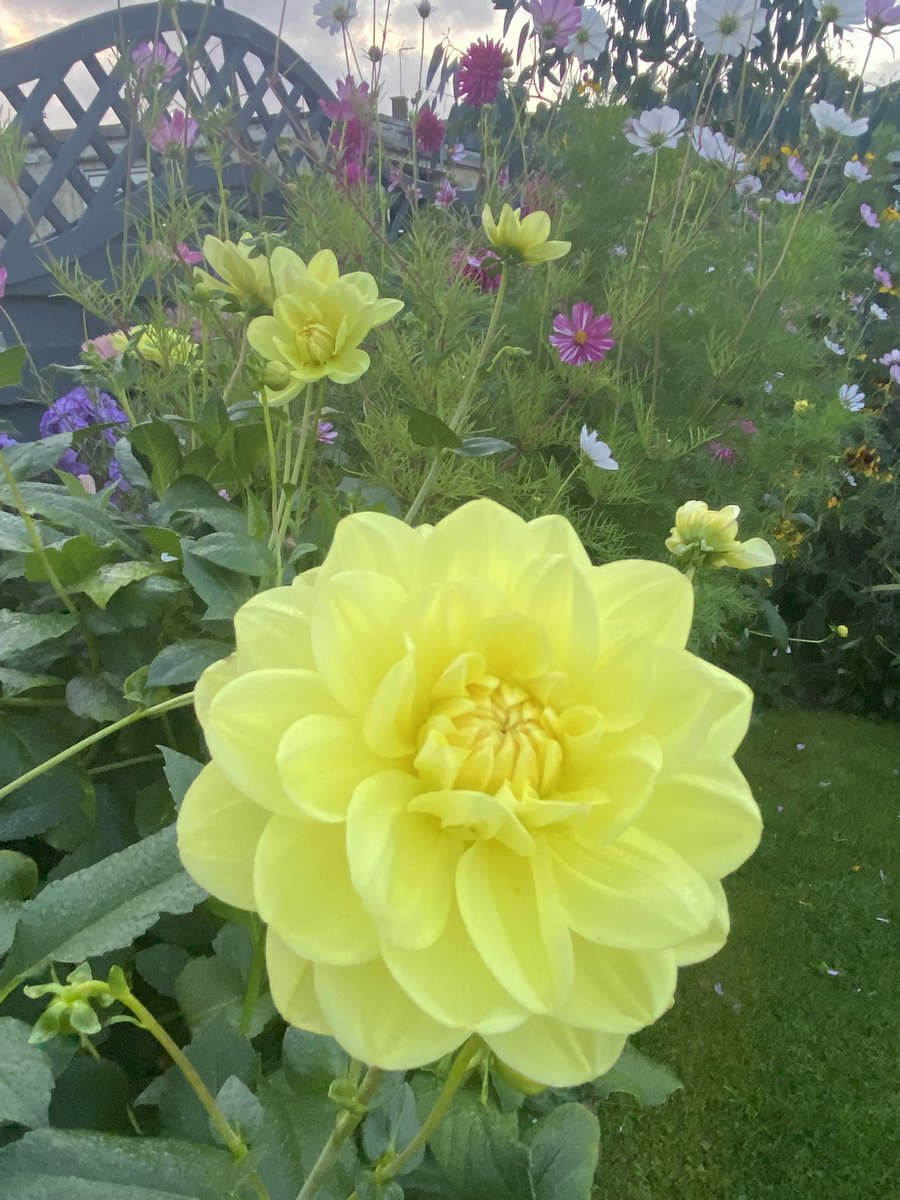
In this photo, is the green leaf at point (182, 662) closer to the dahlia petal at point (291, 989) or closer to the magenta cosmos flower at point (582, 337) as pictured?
the dahlia petal at point (291, 989)

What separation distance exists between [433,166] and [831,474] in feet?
3.48

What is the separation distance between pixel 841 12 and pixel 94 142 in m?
1.24

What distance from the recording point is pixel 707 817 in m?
0.25

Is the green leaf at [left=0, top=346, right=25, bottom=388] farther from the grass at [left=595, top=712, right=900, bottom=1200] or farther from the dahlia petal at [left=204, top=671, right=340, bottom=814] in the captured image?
the grass at [left=595, top=712, right=900, bottom=1200]

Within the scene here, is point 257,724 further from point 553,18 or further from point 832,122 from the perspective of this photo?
point 832,122

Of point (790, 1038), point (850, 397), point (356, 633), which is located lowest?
point (790, 1038)

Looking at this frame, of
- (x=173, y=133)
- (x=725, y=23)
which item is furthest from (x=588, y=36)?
(x=173, y=133)

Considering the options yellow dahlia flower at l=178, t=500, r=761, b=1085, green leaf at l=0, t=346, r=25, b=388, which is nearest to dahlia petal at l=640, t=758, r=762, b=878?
yellow dahlia flower at l=178, t=500, r=761, b=1085

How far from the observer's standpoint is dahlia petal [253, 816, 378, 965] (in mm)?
220

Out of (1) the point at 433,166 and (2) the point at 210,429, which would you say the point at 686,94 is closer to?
(1) the point at 433,166

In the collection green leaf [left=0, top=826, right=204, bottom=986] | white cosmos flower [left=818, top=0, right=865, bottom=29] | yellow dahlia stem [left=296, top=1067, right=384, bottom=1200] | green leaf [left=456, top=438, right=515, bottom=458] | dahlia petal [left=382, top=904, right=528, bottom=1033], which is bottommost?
green leaf [left=0, top=826, right=204, bottom=986]

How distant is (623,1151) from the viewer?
1104 millimetres

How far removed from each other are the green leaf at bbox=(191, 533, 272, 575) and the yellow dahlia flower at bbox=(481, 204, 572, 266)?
0.36 meters

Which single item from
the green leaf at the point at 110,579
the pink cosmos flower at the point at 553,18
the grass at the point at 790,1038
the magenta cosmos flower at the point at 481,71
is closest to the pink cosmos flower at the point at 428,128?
the magenta cosmos flower at the point at 481,71
